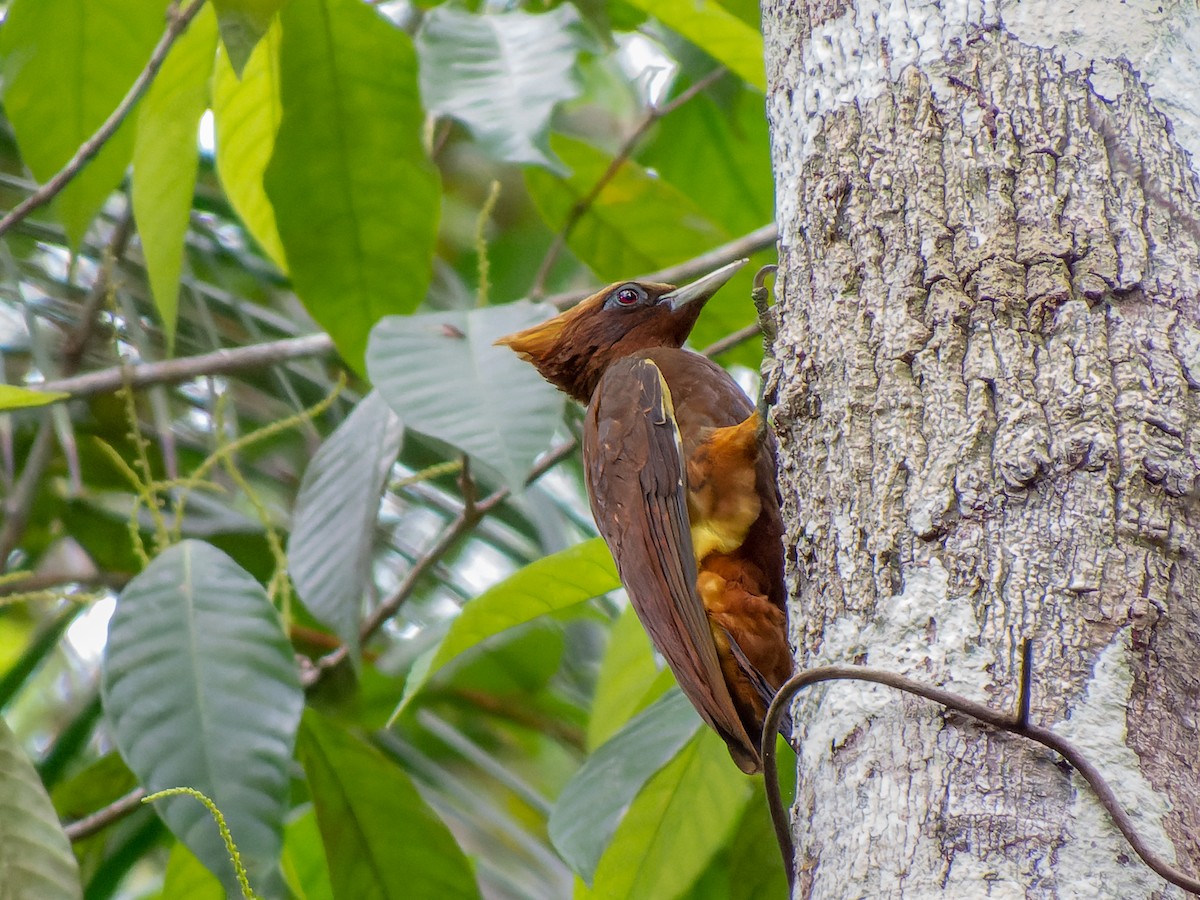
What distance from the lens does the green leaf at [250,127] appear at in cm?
302

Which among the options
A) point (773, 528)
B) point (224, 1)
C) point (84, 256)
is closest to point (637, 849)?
point (773, 528)

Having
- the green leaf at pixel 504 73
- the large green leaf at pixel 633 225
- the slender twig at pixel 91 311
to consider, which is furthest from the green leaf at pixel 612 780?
the slender twig at pixel 91 311

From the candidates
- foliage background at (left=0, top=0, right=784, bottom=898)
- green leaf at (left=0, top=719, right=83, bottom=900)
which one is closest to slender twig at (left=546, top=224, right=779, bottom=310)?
foliage background at (left=0, top=0, right=784, bottom=898)

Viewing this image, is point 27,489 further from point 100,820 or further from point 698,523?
point 698,523

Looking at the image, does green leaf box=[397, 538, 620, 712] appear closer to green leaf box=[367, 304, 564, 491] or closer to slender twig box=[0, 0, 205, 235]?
green leaf box=[367, 304, 564, 491]

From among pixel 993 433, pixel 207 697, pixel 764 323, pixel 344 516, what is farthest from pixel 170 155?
pixel 993 433

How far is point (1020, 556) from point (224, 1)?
1.70m

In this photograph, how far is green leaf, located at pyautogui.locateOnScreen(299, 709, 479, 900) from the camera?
2580 millimetres

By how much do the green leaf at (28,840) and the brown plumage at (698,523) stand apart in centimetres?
108

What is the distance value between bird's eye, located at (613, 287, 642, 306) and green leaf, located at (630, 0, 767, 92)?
1.89ft

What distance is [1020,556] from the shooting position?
1.38 m

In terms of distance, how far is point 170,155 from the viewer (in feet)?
9.00

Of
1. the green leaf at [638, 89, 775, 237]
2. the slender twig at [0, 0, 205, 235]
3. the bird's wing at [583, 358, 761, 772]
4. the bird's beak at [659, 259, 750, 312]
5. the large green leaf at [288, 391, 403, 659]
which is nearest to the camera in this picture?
the bird's wing at [583, 358, 761, 772]

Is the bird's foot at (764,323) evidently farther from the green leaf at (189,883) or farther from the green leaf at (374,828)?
the green leaf at (189,883)
